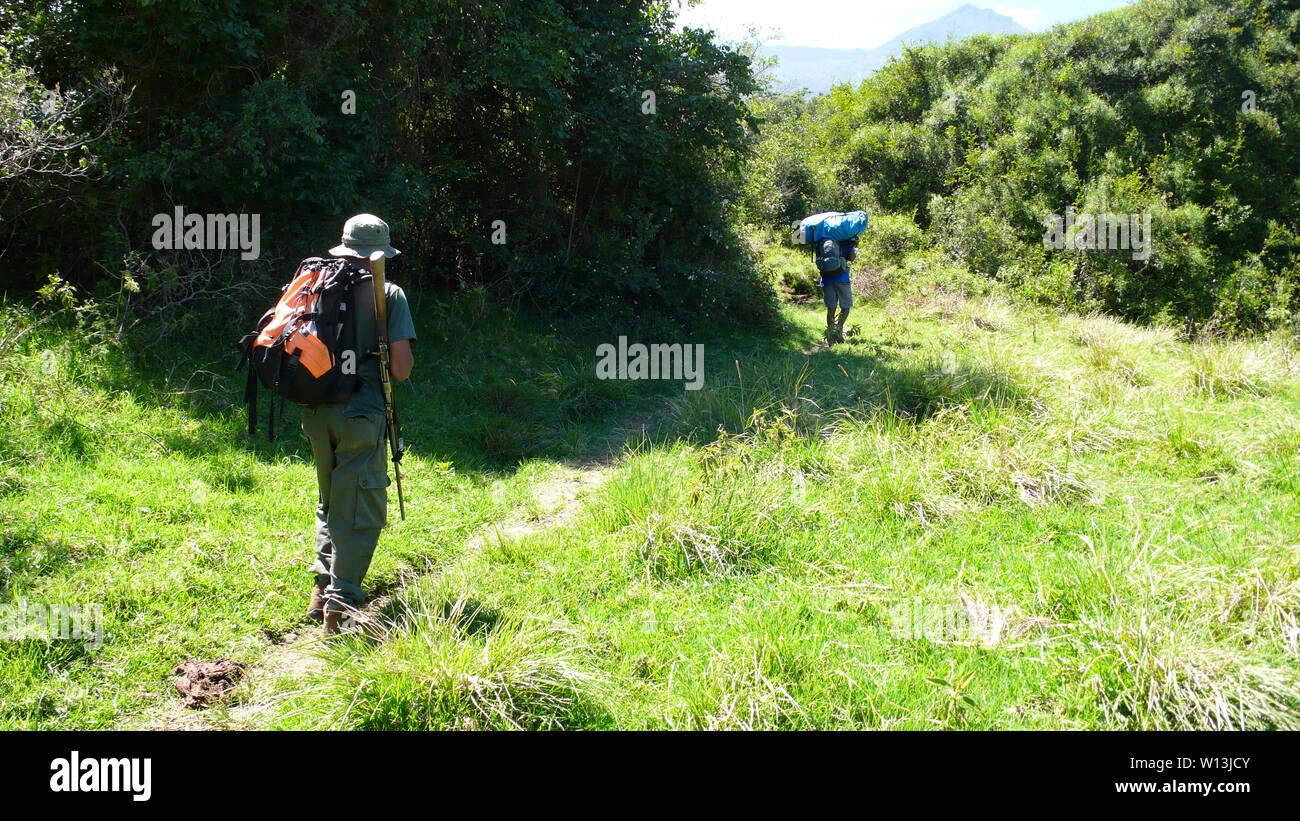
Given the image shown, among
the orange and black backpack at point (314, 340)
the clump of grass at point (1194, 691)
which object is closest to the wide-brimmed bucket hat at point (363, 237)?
the orange and black backpack at point (314, 340)

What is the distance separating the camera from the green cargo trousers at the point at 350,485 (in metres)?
3.92

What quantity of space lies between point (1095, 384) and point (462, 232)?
744 centimetres

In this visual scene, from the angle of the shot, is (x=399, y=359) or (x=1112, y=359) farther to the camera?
(x=1112, y=359)

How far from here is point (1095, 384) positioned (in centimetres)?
784

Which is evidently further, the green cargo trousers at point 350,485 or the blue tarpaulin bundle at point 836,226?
the blue tarpaulin bundle at point 836,226

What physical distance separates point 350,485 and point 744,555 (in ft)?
7.36

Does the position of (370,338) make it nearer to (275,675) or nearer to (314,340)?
(314,340)

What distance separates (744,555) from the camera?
482 cm

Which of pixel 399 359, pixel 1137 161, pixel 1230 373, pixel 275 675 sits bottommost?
pixel 275 675

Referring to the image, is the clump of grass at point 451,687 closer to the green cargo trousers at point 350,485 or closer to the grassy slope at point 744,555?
the grassy slope at point 744,555

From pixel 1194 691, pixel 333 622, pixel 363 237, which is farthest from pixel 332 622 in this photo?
pixel 1194 691

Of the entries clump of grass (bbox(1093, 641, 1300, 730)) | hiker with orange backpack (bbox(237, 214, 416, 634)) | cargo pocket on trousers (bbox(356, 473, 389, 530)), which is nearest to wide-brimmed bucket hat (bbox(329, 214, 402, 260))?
hiker with orange backpack (bbox(237, 214, 416, 634))

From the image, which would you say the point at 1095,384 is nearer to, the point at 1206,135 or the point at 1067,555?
the point at 1067,555

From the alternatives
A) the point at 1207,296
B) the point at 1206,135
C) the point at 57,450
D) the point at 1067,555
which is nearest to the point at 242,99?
the point at 57,450
